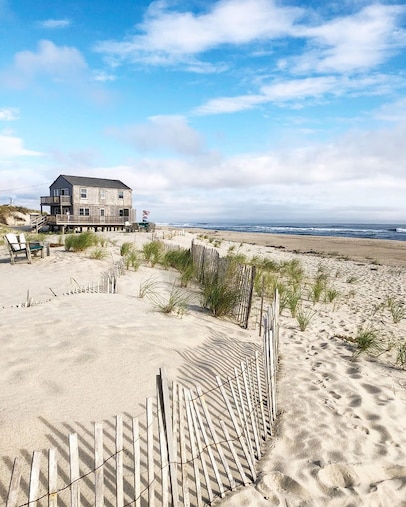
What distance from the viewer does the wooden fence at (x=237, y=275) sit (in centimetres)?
702

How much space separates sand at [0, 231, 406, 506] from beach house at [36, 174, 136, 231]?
27.3m

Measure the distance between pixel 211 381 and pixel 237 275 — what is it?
3694 mm

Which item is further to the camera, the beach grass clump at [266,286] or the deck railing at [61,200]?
the deck railing at [61,200]

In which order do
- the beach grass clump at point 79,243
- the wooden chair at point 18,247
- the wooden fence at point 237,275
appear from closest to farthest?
the wooden fence at point 237,275 < the wooden chair at point 18,247 < the beach grass clump at point 79,243

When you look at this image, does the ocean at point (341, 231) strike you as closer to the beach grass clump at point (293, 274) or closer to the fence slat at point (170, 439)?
the beach grass clump at point (293, 274)

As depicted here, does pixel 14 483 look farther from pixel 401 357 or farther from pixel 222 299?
pixel 222 299

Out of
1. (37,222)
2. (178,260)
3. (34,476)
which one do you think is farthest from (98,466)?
(37,222)

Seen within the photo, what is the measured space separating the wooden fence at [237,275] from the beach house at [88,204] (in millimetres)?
24606

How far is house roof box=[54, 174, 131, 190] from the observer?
113 feet

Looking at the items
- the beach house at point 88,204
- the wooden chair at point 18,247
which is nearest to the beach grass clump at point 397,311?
the wooden chair at point 18,247

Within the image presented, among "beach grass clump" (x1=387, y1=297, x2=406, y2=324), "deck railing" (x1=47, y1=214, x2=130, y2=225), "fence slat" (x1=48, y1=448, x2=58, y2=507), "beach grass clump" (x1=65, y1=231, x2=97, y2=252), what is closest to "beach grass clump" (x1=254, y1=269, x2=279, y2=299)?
"beach grass clump" (x1=387, y1=297, x2=406, y2=324)

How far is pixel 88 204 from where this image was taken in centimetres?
3472

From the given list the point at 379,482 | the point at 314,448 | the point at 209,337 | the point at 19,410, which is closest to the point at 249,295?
the point at 209,337

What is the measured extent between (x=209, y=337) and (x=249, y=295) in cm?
157
